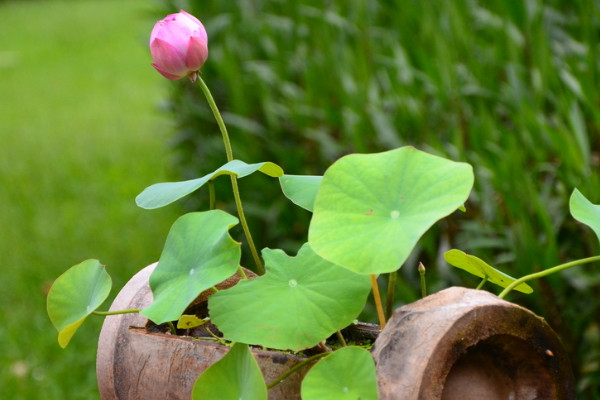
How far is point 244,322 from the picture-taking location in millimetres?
599

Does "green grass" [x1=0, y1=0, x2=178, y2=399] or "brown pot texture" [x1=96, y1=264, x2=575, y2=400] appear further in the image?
"green grass" [x1=0, y1=0, x2=178, y2=399]

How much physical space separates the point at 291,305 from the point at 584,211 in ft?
0.87

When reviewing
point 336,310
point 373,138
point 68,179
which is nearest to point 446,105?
point 373,138

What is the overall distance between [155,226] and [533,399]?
3.33 meters

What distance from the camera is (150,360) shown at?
688 millimetres

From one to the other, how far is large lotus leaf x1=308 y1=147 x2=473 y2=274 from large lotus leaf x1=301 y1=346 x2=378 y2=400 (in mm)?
63

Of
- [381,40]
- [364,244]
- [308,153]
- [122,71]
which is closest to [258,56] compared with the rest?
[381,40]

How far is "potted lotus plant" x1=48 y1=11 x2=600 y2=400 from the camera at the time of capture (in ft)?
1.88

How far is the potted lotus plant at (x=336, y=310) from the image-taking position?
0.57 m

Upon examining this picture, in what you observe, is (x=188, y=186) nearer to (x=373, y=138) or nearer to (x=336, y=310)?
(x=336, y=310)

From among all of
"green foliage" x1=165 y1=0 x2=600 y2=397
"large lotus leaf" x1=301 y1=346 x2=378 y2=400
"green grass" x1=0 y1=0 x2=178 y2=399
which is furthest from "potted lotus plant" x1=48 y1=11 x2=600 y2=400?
"green grass" x1=0 y1=0 x2=178 y2=399

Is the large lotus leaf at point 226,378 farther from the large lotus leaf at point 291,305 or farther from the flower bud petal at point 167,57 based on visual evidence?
the flower bud petal at point 167,57

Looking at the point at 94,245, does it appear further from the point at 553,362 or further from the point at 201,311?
the point at 553,362

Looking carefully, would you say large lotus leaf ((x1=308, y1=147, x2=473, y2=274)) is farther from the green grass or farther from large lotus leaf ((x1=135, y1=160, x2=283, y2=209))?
the green grass
